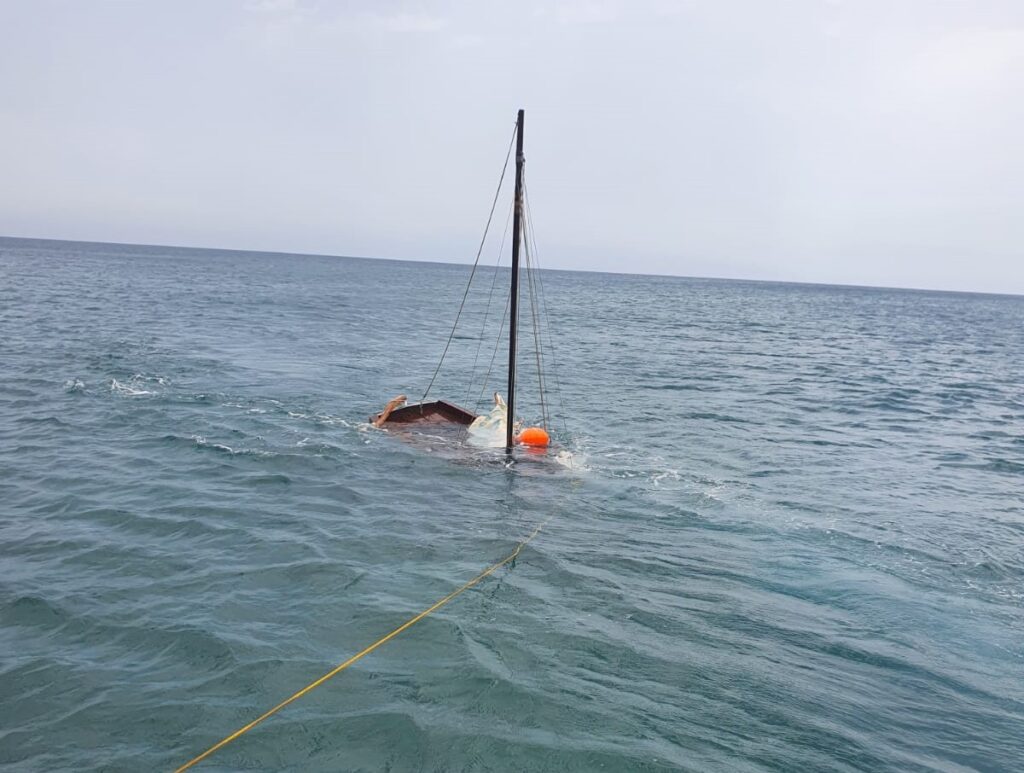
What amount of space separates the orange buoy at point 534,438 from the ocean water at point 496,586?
29.6 inches

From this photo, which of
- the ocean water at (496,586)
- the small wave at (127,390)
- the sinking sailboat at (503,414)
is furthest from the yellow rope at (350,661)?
the small wave at (127,390)

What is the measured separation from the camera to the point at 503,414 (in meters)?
20.0

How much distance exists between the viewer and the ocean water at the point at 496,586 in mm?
7438

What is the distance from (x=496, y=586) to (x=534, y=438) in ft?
26.0

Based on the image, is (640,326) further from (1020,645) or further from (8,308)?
(1020,645)

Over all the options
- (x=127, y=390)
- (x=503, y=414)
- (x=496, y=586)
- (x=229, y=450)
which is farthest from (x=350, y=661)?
(x=127, y=390)

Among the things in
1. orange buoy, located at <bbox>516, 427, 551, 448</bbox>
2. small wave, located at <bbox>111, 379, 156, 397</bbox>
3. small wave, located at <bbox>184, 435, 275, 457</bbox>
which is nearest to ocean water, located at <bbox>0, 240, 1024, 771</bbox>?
small wave, located at <bbox>184, 435, 275, 457</bbox>

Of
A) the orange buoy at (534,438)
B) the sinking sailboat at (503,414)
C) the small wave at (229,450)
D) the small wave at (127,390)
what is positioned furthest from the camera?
the small wave at (127,390)

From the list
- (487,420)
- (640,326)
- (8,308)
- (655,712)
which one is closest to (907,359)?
(640,326)

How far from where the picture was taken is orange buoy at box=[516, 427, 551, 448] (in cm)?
1862

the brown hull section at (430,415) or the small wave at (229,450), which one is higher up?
the brown hull section at (430,415)

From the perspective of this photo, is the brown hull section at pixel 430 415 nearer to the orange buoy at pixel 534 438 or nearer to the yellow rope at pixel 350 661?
the orange buoy at pixel 534 438

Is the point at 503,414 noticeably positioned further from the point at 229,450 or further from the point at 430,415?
the point at 229,450

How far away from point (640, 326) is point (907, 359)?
21426 mm
